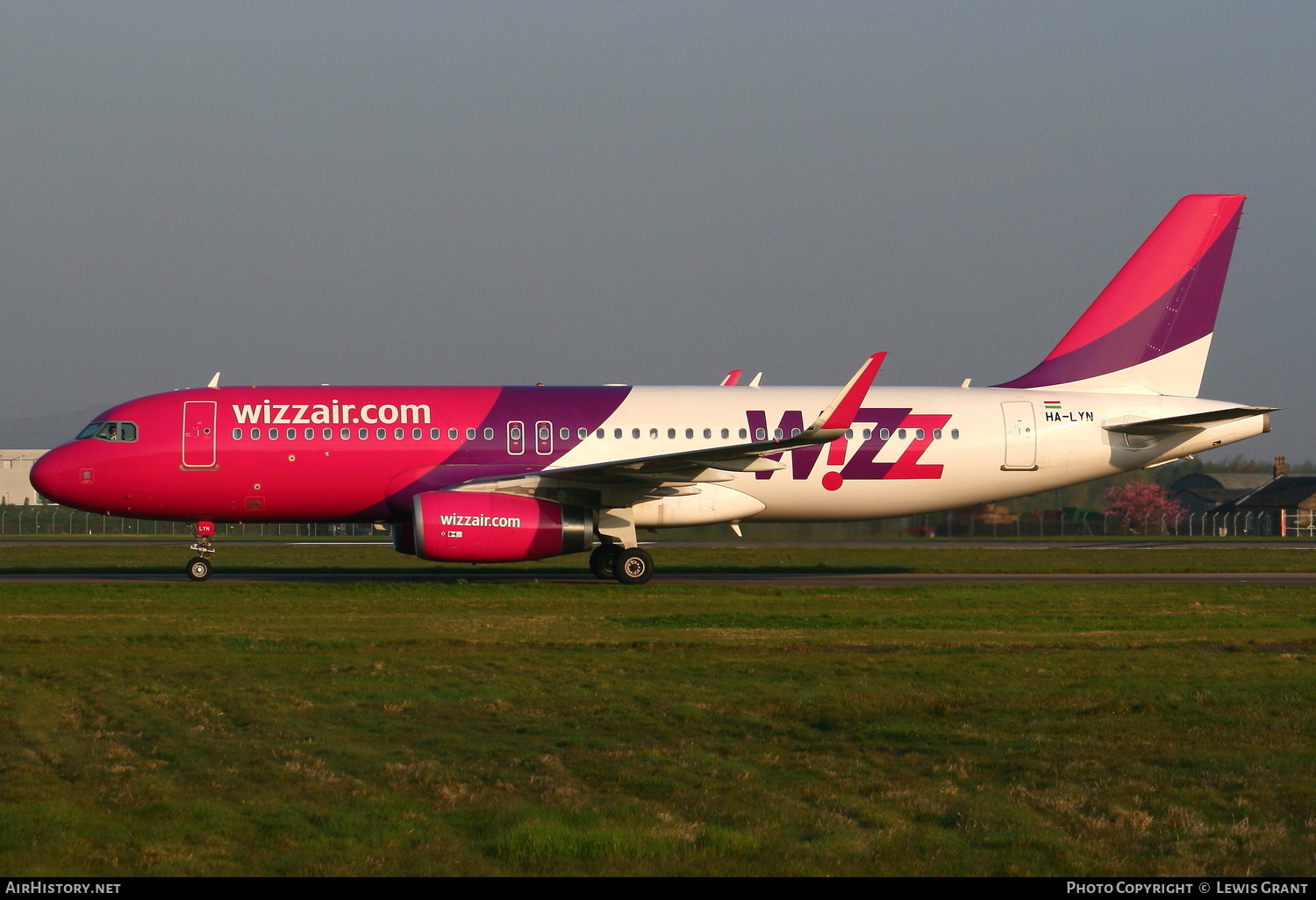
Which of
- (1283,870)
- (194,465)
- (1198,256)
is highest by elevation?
(1198,256)

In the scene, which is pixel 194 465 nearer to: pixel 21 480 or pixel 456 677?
pixel 456 677

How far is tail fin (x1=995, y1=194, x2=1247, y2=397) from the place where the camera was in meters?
26.7

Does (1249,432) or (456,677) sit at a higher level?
(1249,432)

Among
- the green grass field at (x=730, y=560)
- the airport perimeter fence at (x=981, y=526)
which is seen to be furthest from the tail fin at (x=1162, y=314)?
the airport perimeter fence at (x=981, y=526)

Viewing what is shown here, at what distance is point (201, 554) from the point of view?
2408cm

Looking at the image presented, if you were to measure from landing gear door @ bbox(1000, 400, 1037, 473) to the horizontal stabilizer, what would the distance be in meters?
1.56

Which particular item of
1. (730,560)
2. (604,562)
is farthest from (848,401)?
(730,560)

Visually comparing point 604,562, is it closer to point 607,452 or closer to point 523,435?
point 607,452

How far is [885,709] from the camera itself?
1042cm

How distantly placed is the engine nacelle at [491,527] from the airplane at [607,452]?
0.12ft

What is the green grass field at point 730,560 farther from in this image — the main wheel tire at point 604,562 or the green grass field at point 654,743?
the green grass field at point 654,743

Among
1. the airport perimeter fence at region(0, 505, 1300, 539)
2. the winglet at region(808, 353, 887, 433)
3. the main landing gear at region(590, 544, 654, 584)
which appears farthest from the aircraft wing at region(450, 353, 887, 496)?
the airport perimeter fence at region(0, 505, 1300, 539)
